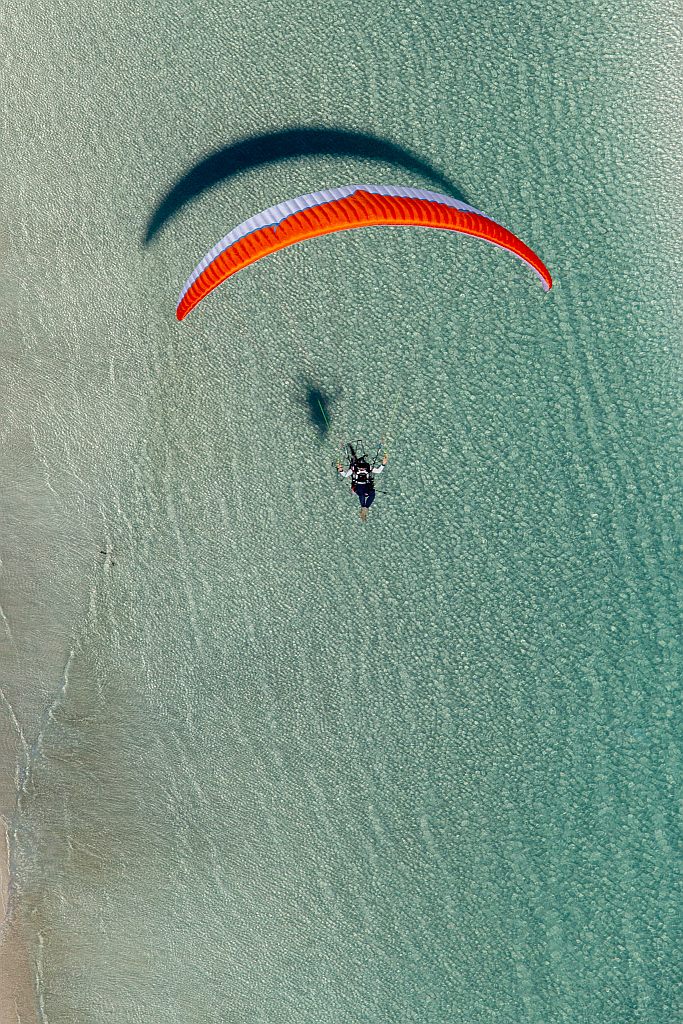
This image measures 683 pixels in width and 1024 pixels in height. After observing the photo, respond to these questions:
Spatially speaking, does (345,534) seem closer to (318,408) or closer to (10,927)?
(318,408)

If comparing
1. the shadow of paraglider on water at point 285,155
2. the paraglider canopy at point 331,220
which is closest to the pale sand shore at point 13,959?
the paraglider canopy at point 331,220

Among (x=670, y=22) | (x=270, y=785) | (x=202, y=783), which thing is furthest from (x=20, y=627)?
(x=670, y=22)

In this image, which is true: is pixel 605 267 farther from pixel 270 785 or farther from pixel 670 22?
pixel 270 785

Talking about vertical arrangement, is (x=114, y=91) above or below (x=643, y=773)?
above

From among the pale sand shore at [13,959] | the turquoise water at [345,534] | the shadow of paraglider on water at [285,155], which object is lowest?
A: the pale sand shore at [13,959]

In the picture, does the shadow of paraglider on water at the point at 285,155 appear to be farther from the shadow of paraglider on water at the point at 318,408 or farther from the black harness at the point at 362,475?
the black harness at the point at 362,475

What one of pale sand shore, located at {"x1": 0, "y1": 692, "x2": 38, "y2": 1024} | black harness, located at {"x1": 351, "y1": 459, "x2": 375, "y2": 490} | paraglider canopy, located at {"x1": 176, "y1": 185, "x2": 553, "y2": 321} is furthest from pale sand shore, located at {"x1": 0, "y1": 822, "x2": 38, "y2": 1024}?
paraglider canopy, located at {"x1": 176, "y1": 185, "x2": 553, "y2": 321}

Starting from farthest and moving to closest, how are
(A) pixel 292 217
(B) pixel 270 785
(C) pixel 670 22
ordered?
(B) pixel 270 785 → (C) pixel 670 22 → (A) pixel 292 217

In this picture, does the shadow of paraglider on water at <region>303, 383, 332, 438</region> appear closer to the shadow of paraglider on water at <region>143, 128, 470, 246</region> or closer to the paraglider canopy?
the paraglider canopy
